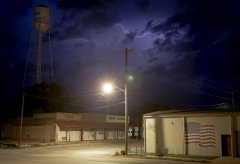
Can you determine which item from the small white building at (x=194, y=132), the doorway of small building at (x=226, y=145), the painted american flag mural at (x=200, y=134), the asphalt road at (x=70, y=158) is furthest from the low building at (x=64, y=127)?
the doorway of small building at (x=226, y=145)

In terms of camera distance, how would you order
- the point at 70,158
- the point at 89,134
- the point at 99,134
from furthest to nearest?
the point at 99,134 → the point at 89,134 → the point at 70,158

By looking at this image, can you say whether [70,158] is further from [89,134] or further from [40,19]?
[40,19]

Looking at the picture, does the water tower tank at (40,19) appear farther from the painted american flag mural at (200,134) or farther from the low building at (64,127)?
the painted american flag mural at (200,134)

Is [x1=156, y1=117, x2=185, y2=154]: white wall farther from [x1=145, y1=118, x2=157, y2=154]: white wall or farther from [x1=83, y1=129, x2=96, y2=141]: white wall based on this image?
[x1=83, y1=129, x2=96, y2=141]: white wall

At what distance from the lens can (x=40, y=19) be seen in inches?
2648

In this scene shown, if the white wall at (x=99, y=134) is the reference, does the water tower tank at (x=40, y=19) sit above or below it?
above

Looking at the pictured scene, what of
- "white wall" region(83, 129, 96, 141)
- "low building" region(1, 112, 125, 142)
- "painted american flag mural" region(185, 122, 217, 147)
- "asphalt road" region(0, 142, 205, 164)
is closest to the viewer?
"asphalt road" region(0, 142, 205, 164)

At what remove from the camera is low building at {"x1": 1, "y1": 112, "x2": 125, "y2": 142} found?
61.0 meters

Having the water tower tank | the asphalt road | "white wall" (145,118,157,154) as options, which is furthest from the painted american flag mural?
the water tower tank

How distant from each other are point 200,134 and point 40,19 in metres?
44.8

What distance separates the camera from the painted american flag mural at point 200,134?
102 ft

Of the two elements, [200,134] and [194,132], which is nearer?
[200,134]

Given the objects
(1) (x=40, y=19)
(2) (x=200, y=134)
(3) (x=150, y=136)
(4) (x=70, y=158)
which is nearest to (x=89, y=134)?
(1) (x=40, y=19)

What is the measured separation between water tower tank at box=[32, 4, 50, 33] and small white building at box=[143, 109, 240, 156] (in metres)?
38.7
